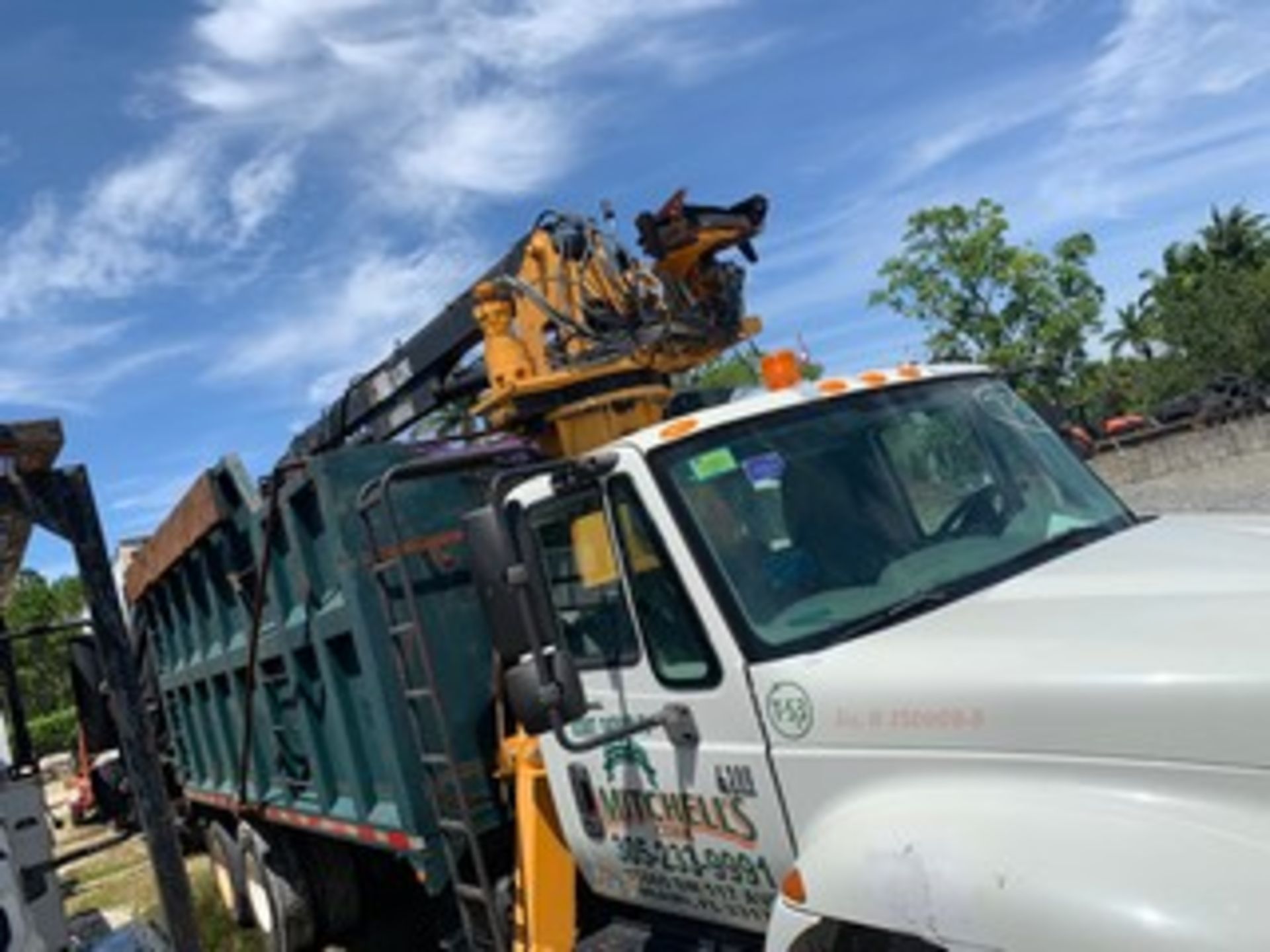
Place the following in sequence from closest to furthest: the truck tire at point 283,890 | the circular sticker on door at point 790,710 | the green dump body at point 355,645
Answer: the circular sticker on door at point 790,710
the green dump body at point 355,645
the truck tire at point 283,890

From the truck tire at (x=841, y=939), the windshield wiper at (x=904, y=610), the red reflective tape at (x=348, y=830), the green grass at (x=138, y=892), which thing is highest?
the windshield wiper at (x=904, y=610)

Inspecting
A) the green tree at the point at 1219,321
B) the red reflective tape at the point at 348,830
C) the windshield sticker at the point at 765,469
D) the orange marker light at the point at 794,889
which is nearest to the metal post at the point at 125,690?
the red reflective tape at the point at 348,830

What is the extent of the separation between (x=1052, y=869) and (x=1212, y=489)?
19.1 m

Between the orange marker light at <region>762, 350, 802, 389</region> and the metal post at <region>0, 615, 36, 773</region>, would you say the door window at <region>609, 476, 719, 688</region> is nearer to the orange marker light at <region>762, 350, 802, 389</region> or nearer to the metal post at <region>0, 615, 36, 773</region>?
the orange marker light at <region>762, 350, 802, 389</region>

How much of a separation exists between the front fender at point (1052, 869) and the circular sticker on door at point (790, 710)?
33cm

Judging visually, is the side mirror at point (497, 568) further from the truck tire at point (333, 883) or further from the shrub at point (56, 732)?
the shrub at point (56, 732)

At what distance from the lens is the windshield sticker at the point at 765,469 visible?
373cm

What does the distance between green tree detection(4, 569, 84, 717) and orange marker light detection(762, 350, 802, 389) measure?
39108 mm

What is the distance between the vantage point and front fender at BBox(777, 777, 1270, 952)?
2312 mm

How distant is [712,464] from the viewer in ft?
12.4

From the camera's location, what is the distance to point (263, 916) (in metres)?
8.27

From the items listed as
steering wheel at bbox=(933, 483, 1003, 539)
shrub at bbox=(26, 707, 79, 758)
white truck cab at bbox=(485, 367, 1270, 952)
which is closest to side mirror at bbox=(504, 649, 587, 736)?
white truck cab at bbox=(485, 367, 1270, 952)

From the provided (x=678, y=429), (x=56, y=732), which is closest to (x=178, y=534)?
(x=678, y=429)

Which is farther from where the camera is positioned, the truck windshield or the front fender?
the truck windshield
